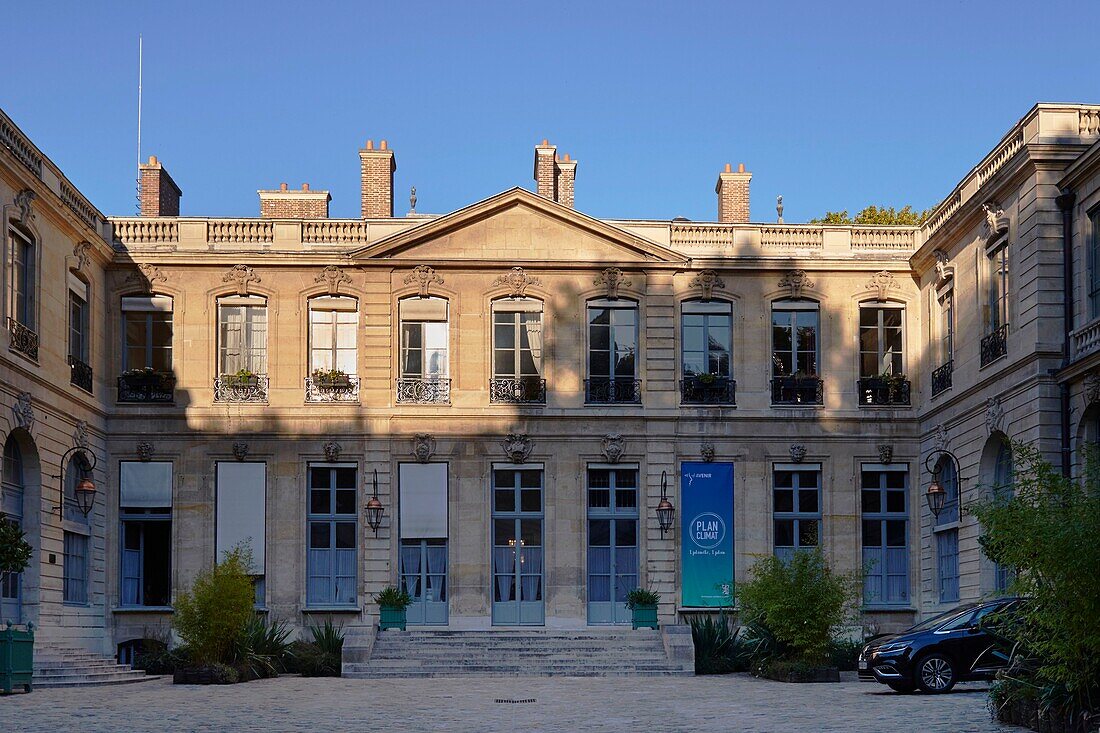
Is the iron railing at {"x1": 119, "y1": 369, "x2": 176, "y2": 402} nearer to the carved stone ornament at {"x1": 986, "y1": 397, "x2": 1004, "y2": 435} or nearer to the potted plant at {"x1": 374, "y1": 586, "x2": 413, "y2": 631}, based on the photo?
the potted plant at {"x1": 374, "y1": 586, "x2": 413, "y2": 631}

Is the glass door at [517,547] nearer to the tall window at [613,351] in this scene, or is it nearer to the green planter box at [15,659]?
the tall window at [613,351]

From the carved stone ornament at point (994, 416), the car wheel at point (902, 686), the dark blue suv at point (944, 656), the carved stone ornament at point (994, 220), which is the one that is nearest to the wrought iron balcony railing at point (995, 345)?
the carved stone ornament at point (994, 416)

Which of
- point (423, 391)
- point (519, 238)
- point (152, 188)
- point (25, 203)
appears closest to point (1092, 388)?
point (519, 238)

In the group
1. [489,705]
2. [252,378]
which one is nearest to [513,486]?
[252,378]

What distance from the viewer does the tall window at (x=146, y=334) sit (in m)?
27.5

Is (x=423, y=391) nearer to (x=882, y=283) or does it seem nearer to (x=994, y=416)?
(x=882, y=283)

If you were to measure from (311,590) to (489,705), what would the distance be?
→ 1068 centimetres

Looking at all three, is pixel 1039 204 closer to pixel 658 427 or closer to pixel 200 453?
pixel 658 427

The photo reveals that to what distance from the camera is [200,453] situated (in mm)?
27234

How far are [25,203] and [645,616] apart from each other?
12.5m

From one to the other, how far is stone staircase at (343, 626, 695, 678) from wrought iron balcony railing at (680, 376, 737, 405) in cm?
457

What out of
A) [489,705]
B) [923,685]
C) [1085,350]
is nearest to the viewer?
[489,705]

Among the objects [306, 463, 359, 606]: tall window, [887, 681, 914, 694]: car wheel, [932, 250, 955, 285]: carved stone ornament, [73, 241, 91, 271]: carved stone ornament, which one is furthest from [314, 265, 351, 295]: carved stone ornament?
[887, 681, 914, 694]: car wheel

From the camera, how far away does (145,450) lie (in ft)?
88.6
